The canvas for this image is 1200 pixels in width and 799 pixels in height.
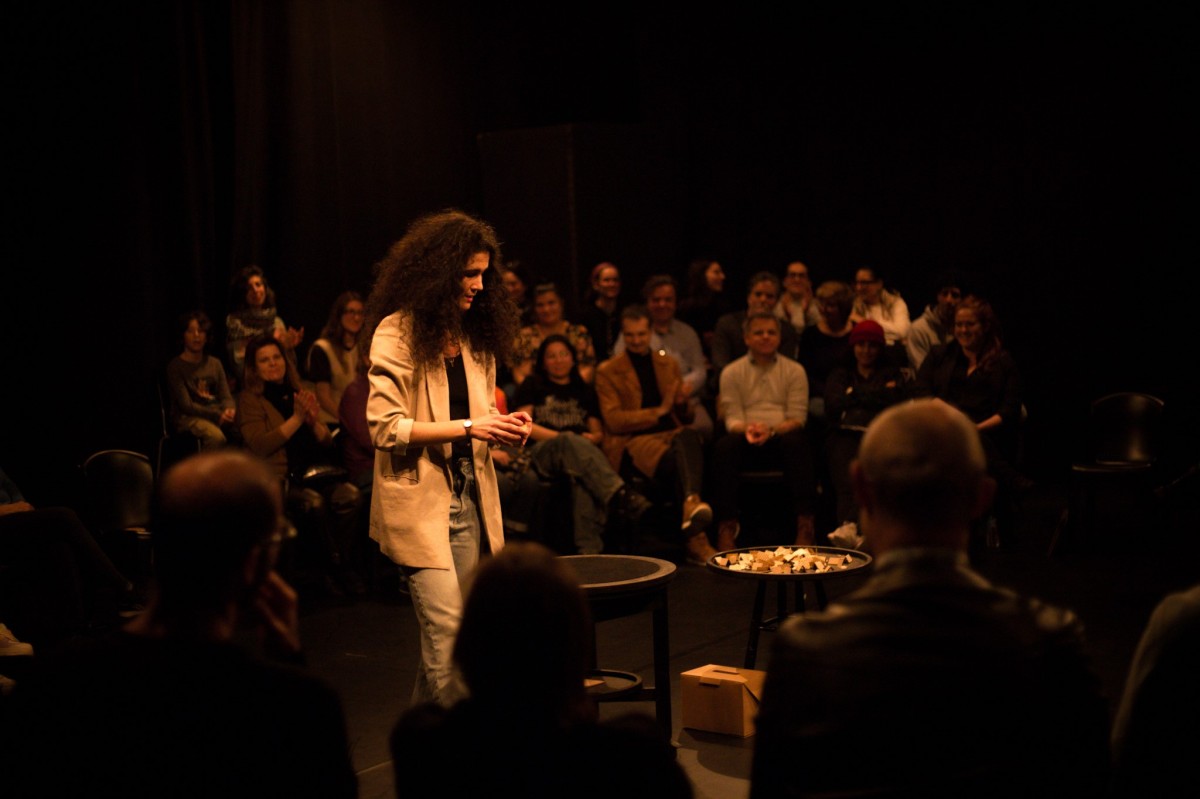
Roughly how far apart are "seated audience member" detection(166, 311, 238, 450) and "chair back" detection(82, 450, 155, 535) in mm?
651

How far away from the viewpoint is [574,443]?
630 cm

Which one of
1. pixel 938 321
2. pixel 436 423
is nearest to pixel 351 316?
pixel 938 321

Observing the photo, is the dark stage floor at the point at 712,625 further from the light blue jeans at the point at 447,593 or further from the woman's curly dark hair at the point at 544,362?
the woman's curly dark hair at the point at 544,362

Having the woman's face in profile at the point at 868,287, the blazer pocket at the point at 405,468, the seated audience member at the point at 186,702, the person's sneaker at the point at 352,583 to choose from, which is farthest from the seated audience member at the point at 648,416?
the seated audience member at the point at 186,702

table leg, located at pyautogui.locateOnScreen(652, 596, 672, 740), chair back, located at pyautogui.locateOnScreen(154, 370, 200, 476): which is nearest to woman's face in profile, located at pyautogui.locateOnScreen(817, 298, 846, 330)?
chair back, located at pyautogui.locateOnScreen(154, 370, 200, 476)

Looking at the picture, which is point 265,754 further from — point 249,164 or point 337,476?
point 249,164

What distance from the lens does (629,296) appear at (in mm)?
8531

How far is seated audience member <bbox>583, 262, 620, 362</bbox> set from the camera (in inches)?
305

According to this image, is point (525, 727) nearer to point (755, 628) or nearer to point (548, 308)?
point (755, 628)

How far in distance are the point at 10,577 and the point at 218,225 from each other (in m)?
2.98

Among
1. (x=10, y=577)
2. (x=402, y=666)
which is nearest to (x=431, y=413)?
A: (x=402, y=666)

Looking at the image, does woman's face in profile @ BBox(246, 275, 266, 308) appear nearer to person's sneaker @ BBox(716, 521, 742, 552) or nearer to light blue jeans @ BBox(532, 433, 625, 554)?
light blue jeans @ BBox(532, 433, 625, 554)

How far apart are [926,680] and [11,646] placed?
12.0 feet

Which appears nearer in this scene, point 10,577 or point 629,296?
point 10,577
